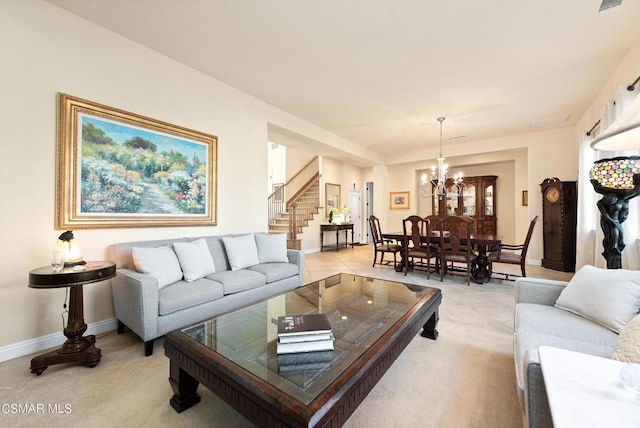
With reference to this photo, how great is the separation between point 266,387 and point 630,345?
1.45m

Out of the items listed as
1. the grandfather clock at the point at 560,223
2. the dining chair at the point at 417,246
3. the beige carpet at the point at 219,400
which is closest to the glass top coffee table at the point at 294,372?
the beige carpet at the point at 219,400

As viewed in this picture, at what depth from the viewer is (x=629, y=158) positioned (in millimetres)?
1955

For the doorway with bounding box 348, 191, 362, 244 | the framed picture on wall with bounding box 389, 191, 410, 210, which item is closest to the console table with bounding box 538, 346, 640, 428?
the framed picture on wall with bounding box 389, 191, 410, 210

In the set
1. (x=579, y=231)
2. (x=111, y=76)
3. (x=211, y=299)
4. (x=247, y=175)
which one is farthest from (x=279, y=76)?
(x=579, y=231)

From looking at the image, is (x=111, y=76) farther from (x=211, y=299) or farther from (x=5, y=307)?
(x=211, y=299)

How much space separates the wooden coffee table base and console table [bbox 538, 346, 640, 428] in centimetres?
66

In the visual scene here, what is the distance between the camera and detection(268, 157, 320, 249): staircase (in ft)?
23.1

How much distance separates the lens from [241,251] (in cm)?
315

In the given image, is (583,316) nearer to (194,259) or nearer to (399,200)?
(194,259)

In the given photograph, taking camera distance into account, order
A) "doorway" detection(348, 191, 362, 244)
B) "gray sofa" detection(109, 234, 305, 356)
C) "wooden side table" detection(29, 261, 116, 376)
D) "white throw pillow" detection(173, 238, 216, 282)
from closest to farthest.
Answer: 1. "wooden side table" detection(29, 261, 116, 376)
2. "gray sofa" detection(109, 234, 305, 356)
3. "white throw pillow" detection(173, 238, 216, 282)
4. "doorway" detection(348, 191, 362, 244)

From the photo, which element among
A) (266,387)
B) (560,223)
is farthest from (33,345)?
(560,223)

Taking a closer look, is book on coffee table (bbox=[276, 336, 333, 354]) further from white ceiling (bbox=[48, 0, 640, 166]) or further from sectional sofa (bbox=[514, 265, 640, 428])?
white ceiling (bbox=[48, 0, 640, 166])

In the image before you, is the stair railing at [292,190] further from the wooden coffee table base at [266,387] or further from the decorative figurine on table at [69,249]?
the wooden coffee table base at [266,387]

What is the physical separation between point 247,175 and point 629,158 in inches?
153
